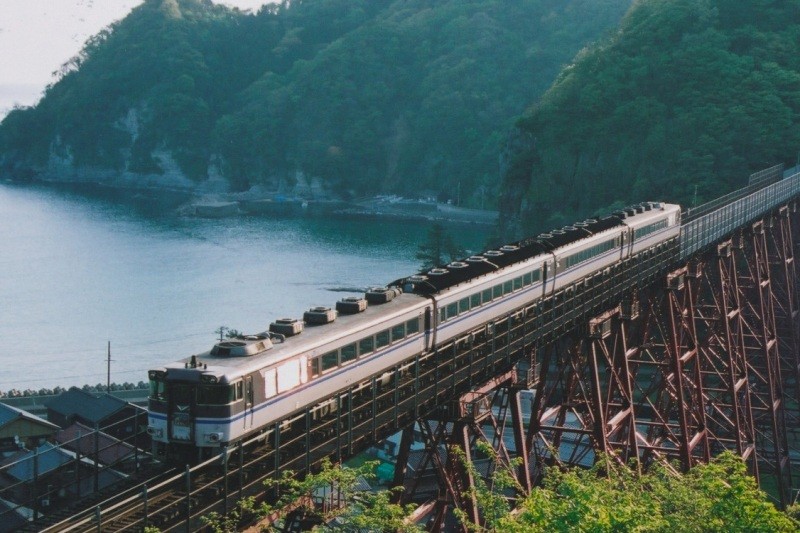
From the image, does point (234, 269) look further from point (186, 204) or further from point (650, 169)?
point (186, 204)

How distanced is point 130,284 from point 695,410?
286ft

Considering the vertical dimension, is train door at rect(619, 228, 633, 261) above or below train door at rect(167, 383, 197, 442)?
above

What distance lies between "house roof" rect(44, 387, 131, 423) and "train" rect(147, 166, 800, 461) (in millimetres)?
25406

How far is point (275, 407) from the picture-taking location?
18.5 metres

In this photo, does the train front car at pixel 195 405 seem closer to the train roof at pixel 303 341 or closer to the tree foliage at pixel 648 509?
the train roof at pixel 303 341

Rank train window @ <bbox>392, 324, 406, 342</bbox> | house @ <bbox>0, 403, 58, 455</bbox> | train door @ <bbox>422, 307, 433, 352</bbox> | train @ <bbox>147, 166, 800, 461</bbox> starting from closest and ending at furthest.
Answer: train @ <bbox>147, 166, 800, 461</bbox>, train window @ <bbox>392, 324, 406, 342</bbox>, train door @ <bbox>422, 307, 433, 352</bbox>, house @ <bbox>0, 403, 58, 455</bbox>

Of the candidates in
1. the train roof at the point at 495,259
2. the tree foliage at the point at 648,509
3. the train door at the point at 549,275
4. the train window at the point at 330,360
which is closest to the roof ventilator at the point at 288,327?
the train window at the point at 330,360

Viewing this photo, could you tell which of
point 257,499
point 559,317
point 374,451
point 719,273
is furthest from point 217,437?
point 374,451

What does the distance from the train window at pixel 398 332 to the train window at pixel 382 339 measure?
29 centimetres

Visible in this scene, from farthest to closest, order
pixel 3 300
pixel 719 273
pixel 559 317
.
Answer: pixel 3 300, pixel 719 273, pixel 559 317

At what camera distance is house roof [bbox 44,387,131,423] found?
162ft

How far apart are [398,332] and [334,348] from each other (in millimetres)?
2531

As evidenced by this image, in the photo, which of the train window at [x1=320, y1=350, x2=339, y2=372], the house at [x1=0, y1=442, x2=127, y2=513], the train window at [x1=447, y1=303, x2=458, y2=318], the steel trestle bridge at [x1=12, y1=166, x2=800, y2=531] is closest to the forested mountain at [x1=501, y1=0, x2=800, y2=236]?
the steel trestle bridge at [x1=12, y1=166, x2=800, y2=531]

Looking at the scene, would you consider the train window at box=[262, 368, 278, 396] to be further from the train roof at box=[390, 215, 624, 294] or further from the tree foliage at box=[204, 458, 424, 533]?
the train roof at box=[390, 215, 624, 294]
